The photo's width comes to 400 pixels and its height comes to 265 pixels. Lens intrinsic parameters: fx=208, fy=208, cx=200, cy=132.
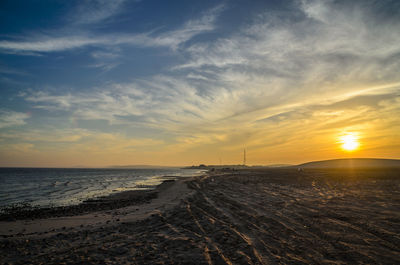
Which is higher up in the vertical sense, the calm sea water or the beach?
the beach

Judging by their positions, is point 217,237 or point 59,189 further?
point 59,189

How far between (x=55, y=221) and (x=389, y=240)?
17.8m

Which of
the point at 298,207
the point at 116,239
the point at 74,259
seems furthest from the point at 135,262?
the point at 298,207

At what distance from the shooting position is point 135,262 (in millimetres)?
6848

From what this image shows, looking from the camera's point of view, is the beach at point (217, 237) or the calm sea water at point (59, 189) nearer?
the beach at point (217, 237)

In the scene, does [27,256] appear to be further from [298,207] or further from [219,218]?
[298,207]

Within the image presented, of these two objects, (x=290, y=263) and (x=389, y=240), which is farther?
(x=389, y=240)

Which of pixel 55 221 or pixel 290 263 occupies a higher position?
pixel 290 263

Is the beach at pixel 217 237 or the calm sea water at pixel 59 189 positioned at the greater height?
the beach at pixel 217 237

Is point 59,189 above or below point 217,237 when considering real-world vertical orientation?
below

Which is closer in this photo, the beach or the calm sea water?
the beach

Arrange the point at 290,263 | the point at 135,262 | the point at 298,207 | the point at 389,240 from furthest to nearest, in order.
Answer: the point at 298,207 < the point at 389,240 < the point at 135,262 < the point at 290,263

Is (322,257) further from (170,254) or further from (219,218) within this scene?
(219,218)

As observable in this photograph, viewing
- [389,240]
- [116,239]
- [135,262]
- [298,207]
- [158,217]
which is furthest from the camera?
[298,207]
